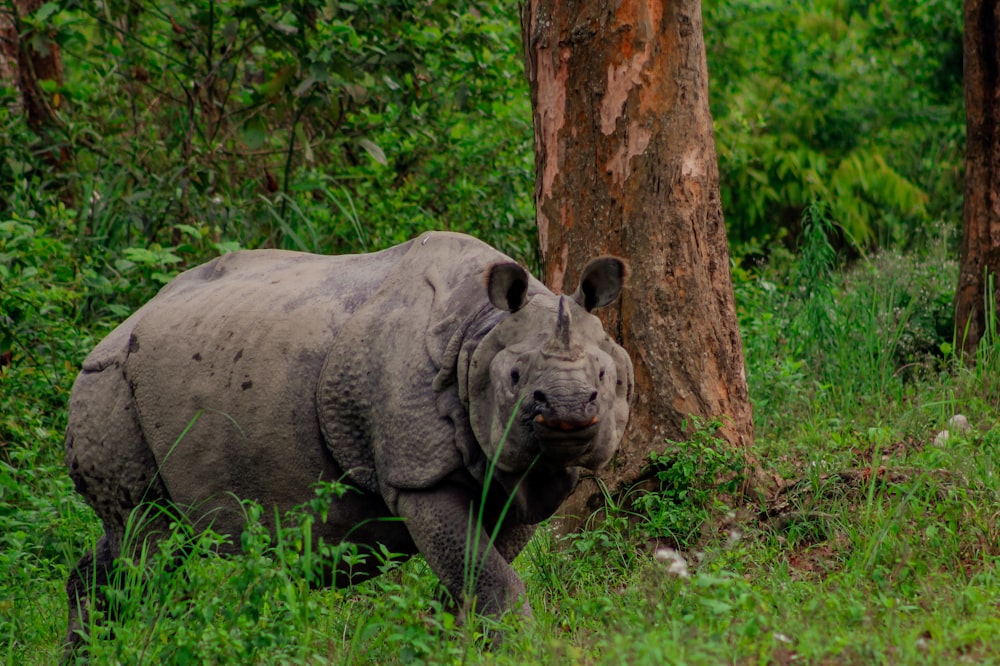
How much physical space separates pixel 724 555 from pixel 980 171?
11.7 feet

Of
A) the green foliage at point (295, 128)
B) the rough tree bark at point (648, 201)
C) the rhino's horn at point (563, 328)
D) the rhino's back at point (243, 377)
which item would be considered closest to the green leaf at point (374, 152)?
the green foliage at point (295, 128)

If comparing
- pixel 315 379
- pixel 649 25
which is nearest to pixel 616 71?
pixel 649 25

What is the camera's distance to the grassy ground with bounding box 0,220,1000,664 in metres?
3.70

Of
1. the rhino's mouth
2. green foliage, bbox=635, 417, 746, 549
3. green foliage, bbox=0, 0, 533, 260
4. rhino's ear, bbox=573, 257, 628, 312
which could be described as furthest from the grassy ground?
green foliage, bbox=0, 0, 533, 260

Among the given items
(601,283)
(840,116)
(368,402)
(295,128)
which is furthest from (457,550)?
(840,116)

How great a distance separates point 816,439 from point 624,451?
51.5 inches

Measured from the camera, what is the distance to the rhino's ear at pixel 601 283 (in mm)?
4152

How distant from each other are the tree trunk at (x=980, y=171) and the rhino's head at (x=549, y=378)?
150 inches

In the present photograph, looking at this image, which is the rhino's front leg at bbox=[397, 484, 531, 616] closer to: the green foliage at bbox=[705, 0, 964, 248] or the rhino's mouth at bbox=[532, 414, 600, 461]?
the rhino's mouth at bbox=[532, 414, 600, 461]

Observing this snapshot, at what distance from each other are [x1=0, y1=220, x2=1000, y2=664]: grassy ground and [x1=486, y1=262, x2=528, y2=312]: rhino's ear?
0.92m

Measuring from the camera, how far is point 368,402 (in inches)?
171

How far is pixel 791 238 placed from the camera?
47.6 ft

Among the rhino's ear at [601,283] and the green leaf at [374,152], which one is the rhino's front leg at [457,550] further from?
the green leaf at [374,152]

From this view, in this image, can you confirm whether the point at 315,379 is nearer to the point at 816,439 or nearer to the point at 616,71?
the point at 616,71
